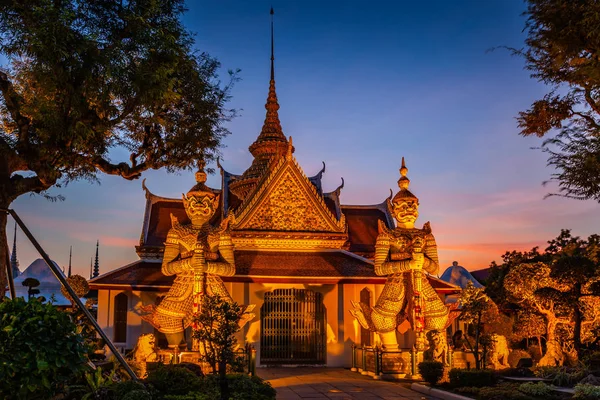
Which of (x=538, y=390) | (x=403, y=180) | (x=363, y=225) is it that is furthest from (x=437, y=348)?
(x=363, y=225)

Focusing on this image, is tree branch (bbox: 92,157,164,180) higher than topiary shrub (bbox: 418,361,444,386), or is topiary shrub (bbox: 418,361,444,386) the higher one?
tree branch (bbox: 92,157,164,180)

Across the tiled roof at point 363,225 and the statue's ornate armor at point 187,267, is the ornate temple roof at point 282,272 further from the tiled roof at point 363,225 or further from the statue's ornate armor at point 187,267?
the statue's ornate armor at point 187,267

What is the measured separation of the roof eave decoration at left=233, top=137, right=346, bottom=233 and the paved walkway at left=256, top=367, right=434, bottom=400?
3.89 metres

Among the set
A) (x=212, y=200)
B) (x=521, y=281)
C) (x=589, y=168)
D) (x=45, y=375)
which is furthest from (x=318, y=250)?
(x=45, y=375)

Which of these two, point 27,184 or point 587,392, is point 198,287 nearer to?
point 27,184

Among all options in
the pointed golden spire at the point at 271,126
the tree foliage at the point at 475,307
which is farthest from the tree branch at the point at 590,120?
the pointed golden spire at the point at 271,126

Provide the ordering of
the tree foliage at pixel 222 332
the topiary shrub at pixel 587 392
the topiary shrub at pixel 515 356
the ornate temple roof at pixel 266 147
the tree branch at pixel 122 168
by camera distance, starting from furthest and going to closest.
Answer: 1. the ornate temple roof at pixel 266 147
2. the topiary shrub at pixel 515 356
3. the tree branch at pixel 122 168
4. the topiary shrub at pixel 587 392
5. the tree foliage at pixel 222 332

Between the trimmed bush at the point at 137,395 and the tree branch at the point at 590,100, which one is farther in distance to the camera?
the tree branch at the point at 590,100

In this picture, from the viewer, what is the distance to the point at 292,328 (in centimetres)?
1627

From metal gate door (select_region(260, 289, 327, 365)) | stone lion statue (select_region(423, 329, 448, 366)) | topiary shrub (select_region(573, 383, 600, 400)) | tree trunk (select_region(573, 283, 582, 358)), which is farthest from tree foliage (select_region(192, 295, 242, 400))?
tree trunk (select_region(573, 283, 582, 358))

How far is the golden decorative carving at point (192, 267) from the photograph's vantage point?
13016mm

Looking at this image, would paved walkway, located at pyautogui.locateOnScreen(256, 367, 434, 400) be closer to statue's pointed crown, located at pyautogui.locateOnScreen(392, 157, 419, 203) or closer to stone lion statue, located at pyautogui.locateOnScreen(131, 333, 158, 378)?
stone lion statue, located at pyautogui.locateOnScreen(131, 333, 158, 378)

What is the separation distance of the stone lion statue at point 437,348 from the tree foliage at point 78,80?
7275 mm

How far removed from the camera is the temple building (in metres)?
15.8
